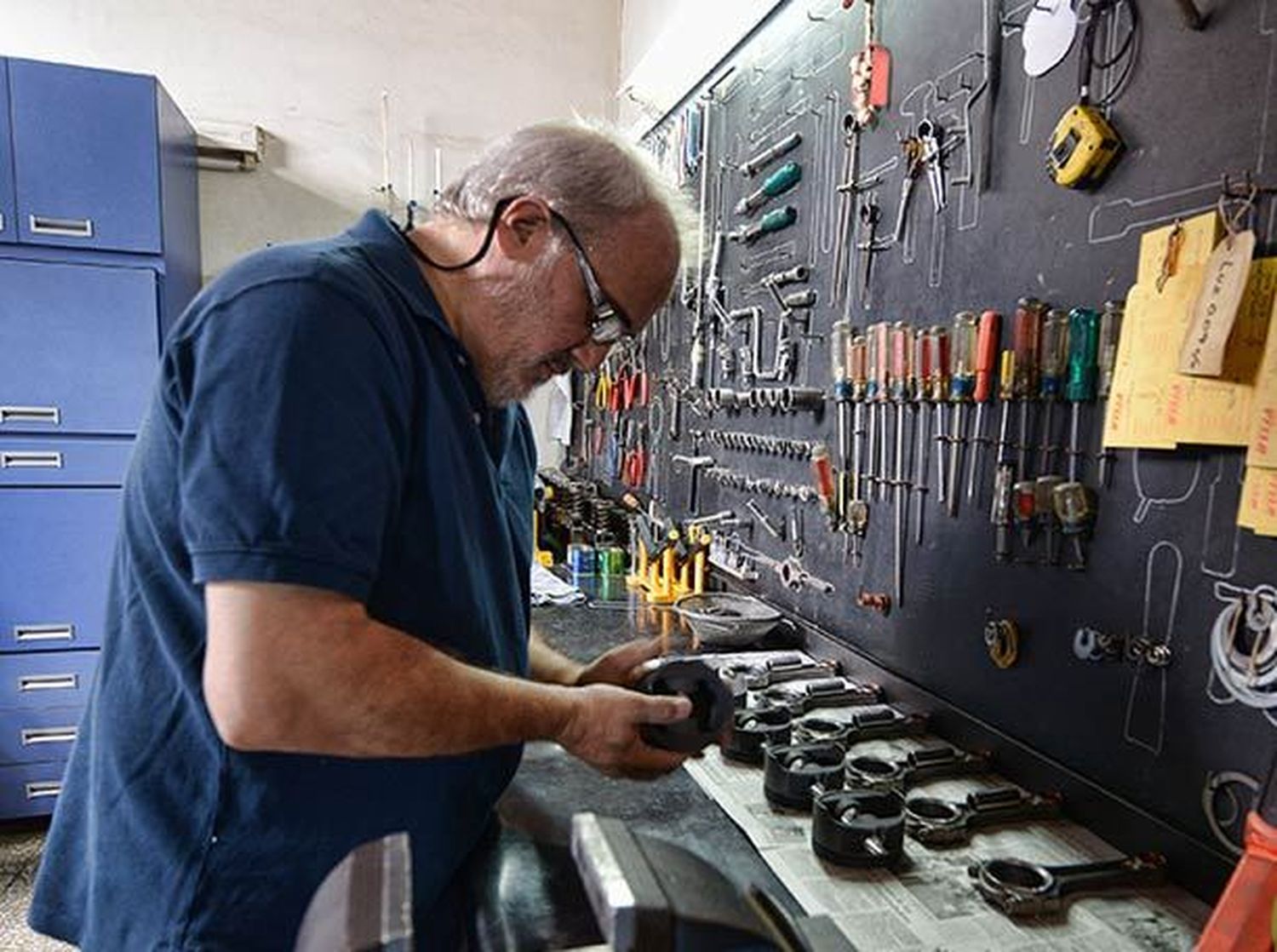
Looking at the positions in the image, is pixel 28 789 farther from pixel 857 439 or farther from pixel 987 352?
pixel 987 352

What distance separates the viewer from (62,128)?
235 centimetres

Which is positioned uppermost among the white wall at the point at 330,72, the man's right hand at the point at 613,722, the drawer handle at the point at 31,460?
the white wall at the point at 330,72

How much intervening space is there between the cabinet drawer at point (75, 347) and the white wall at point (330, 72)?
70cm

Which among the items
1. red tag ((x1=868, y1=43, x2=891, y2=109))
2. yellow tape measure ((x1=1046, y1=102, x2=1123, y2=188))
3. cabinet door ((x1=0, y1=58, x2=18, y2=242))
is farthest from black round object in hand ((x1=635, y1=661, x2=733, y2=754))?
cabinet door ((x1=0, y1=58, x2=18, y2=242))

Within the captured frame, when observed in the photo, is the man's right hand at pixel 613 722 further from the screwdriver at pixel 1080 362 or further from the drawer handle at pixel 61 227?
the drawer handle at pixel 61 227

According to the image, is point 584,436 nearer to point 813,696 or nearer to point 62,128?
point 62,128

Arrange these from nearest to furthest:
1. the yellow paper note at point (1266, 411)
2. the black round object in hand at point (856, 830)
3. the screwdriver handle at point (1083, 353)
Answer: the yellow paper note at point (1266, 411) → the black round object in hand at point (856, 830) → the screwdriver handle at point (1083, 353)

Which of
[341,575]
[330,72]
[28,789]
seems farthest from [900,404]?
[330,72]

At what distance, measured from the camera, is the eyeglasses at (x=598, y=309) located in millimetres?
850

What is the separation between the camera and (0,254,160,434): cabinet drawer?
2.38 metres

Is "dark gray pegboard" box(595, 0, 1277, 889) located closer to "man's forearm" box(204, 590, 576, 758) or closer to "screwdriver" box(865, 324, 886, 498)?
"screwdriver" box(865, 324, 886, 498)

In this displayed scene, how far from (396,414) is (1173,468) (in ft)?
2.60

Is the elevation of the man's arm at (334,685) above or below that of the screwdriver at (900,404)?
below

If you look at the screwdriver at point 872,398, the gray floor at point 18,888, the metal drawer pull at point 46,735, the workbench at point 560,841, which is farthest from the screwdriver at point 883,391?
the metal drawer pull at point 46,735
